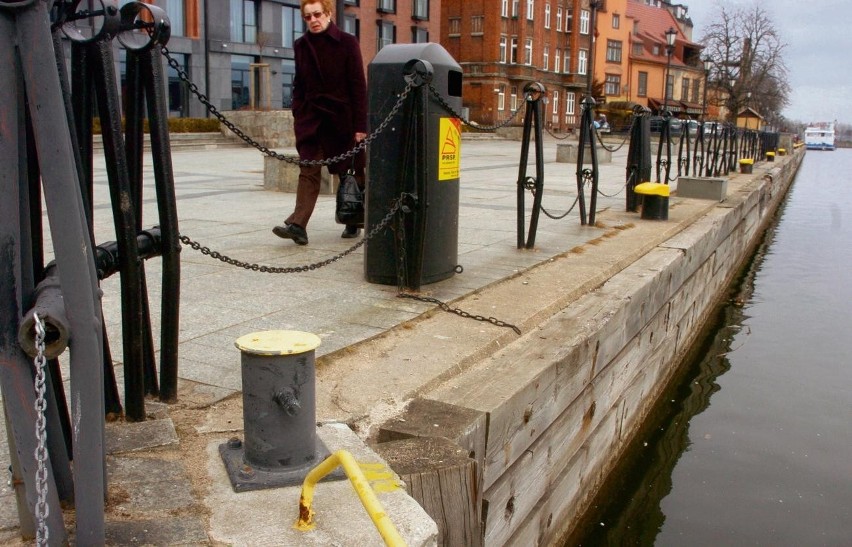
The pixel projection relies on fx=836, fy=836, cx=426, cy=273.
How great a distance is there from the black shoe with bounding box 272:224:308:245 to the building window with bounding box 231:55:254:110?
35.5 meters

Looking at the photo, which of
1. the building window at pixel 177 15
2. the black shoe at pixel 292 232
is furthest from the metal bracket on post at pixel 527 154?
the building window at pixel 177 15

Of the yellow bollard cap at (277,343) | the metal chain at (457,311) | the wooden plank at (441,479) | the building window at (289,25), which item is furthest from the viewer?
the building window at (289,25)

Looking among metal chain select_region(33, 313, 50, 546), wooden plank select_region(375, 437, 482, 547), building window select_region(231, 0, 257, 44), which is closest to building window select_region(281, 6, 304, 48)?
building window select_region(231, 0, 257, 44)

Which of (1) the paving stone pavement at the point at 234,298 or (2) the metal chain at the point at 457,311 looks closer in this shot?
(1) the paving stone pavement at the point at 234,298

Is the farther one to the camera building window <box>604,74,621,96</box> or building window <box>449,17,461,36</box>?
building window <box>604,74,621,96</box>

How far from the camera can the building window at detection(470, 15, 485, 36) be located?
5825 centimetres

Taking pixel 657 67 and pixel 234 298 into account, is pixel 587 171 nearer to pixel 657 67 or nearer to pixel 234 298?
pixel 234 298

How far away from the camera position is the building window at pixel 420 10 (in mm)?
52969

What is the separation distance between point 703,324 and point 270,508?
30.7 feet

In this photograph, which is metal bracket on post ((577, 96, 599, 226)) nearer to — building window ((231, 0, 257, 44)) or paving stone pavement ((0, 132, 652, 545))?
paving stone pavement ((0, 132, 652, 545))

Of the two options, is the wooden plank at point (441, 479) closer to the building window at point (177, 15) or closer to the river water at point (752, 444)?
the river water at point (752, 444)

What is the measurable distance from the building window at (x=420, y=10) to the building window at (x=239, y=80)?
1502 centimetres

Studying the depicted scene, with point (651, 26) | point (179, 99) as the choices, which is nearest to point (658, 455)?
point (179, 99)

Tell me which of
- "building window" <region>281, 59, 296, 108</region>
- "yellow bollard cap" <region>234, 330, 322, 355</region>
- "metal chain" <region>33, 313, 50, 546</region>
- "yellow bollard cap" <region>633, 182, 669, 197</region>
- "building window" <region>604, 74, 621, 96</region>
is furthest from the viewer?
"building window" <region>604, 74, 621, 96</region>
